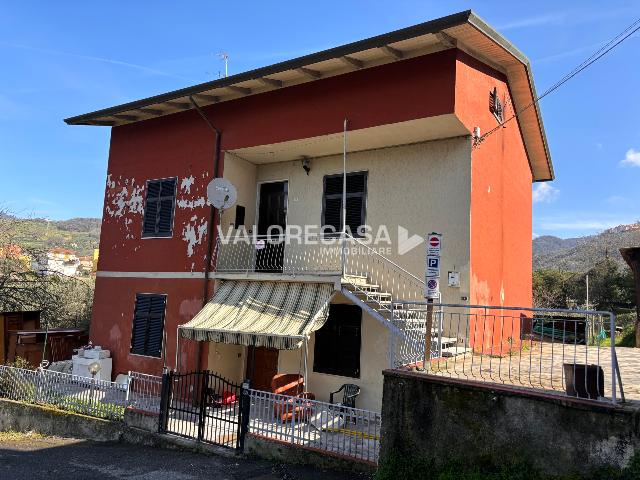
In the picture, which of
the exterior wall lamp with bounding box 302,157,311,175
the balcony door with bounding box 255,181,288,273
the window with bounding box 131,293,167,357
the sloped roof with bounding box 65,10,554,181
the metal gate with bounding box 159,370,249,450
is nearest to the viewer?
the metal gate with bounding box 159,370,249,450

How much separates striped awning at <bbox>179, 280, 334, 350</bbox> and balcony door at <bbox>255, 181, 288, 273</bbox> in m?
1.25

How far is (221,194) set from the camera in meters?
12.9

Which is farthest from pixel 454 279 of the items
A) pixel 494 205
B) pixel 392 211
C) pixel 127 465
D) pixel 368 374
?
pixel 127 465

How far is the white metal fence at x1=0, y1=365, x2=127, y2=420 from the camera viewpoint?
11.6 meters

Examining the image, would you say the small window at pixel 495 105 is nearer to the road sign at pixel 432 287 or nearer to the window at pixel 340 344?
the window at pixel 340 344

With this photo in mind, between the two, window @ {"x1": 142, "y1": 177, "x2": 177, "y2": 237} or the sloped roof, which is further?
window @ {"x1": 142, "y1": 177, "x2": 177, "y2": 237}

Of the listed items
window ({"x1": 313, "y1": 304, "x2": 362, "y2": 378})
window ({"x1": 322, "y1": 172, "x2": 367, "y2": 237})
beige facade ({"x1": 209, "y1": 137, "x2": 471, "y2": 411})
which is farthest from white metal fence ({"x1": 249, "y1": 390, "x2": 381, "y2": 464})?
window ({"x1": 322, "y1": 172, "x2": 367, "y2": 237})

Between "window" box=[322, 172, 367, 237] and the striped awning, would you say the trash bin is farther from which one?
"window" box=[322, 172, 367, 237]

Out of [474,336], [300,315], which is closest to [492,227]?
[474,336]

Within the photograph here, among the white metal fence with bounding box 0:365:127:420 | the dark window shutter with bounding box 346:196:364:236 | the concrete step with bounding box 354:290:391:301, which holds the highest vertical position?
the dark window shutter with bounding box 346:196:364:236

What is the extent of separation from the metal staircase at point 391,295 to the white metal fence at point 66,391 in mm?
5979

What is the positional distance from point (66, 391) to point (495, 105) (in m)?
12.8

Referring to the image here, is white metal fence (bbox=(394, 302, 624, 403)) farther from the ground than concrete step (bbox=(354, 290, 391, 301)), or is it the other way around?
concrete step (bbox=(354, 290, 391, 301))

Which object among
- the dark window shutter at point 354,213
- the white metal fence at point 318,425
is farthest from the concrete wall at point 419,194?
the white metal fence at point 318,425
